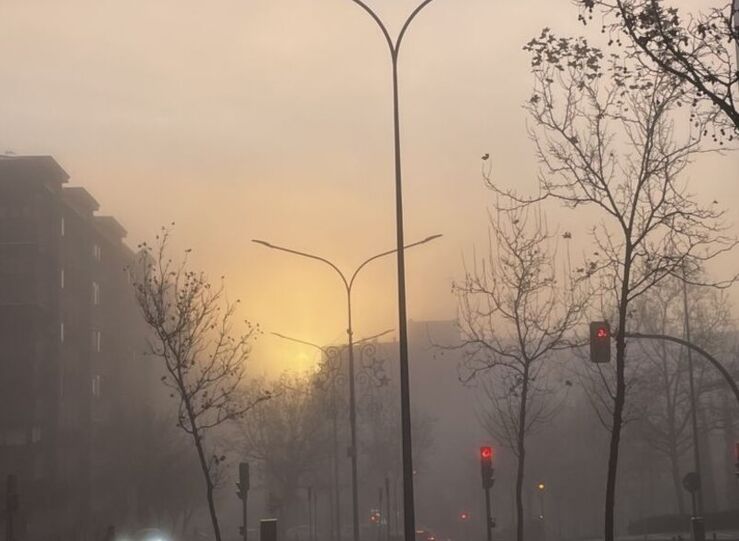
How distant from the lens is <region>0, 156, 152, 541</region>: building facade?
66375 millimetres

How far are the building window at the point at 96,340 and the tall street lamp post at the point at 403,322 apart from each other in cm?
6835

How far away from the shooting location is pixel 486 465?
30.7 metres

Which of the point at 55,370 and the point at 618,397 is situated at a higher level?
the point at 55,370

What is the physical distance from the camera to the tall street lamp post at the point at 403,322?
20562 mm

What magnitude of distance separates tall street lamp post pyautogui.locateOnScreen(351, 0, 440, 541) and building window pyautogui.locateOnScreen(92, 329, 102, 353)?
6835 centimetres

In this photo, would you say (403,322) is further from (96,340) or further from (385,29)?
(96,340)

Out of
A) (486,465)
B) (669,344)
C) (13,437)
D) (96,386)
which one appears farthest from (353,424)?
(96,386)

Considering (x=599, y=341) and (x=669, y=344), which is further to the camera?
(x=669, y=344)

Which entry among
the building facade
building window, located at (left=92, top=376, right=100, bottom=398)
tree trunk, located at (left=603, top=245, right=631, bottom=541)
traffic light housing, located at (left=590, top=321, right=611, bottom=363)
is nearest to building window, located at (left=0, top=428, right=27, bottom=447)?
the building facade

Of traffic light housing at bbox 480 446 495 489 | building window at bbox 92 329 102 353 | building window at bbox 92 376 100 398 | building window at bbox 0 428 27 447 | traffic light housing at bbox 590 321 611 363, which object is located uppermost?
building window at bbox 92 329 102 353

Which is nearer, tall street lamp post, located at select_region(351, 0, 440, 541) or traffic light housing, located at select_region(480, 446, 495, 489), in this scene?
tall street lamp post, located at select_region(351, 0, 440, 541)

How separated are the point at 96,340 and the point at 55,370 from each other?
1677cm

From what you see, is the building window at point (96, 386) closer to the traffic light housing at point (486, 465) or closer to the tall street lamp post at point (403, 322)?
the traffic light housing at point (486, 465)

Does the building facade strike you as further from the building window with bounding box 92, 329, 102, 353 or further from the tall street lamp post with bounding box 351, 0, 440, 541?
the tall street lamp post with bounding box 351, 0, 440, 541
